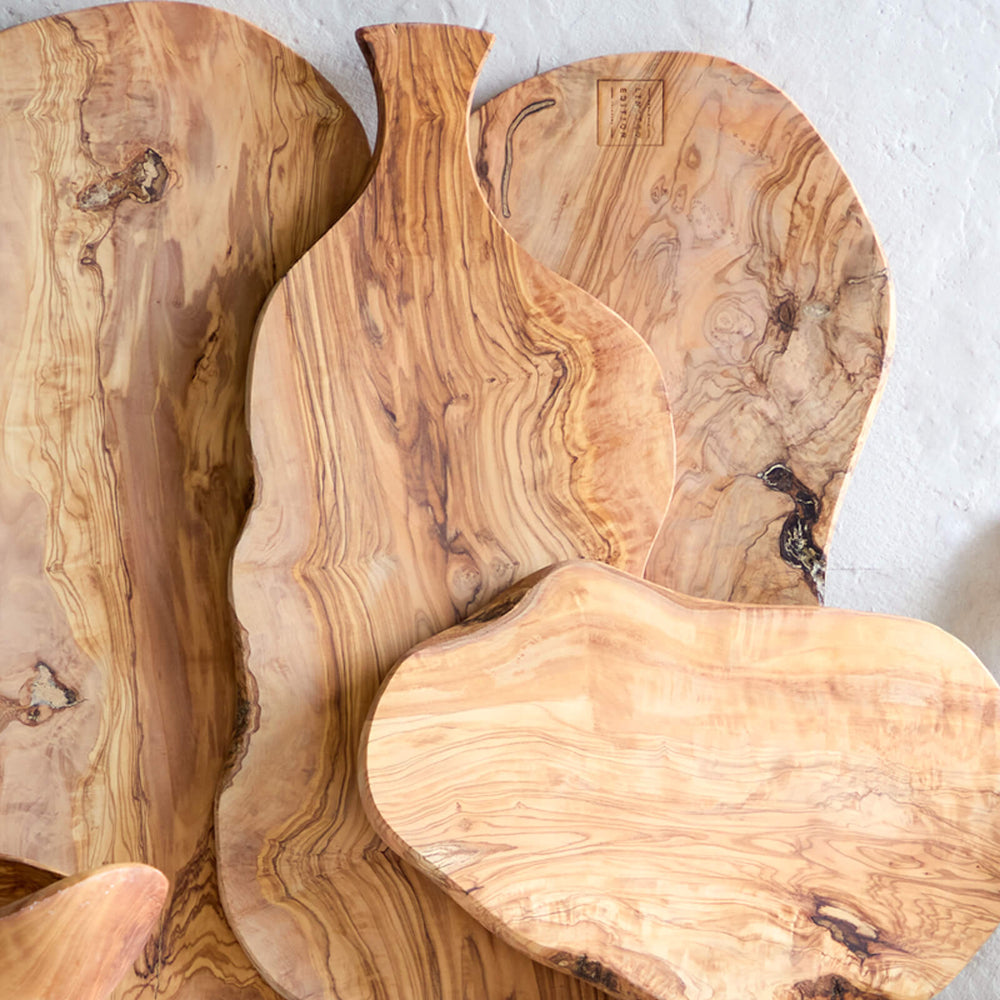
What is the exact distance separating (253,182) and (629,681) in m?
0.53

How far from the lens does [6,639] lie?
0.79 m

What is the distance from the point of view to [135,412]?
0.81 meters

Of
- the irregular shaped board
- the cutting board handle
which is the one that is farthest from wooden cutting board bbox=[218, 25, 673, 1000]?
the irregular shaped board

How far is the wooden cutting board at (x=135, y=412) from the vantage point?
0.79 metres

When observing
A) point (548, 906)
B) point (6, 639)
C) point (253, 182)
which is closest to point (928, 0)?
point (253, 182)

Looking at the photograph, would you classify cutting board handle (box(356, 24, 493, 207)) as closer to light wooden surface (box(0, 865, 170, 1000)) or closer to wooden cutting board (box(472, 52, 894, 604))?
wooden cutting board (box(472, 52, 894, 604))

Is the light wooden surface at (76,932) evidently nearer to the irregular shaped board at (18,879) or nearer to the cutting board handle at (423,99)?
the irregular shaped board at (18,879)

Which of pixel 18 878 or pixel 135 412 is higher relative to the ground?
pixel 135 412

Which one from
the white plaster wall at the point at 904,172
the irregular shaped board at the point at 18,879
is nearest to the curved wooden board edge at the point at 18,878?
the irregular shaped board at the point at 18,879

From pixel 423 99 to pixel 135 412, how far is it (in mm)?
362

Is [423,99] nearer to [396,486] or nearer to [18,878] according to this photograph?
[396,486]

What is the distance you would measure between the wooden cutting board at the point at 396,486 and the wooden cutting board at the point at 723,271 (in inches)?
2.6

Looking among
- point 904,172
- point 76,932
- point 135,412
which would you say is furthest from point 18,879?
point 904,172

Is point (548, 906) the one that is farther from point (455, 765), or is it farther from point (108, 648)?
point (108, 648)
